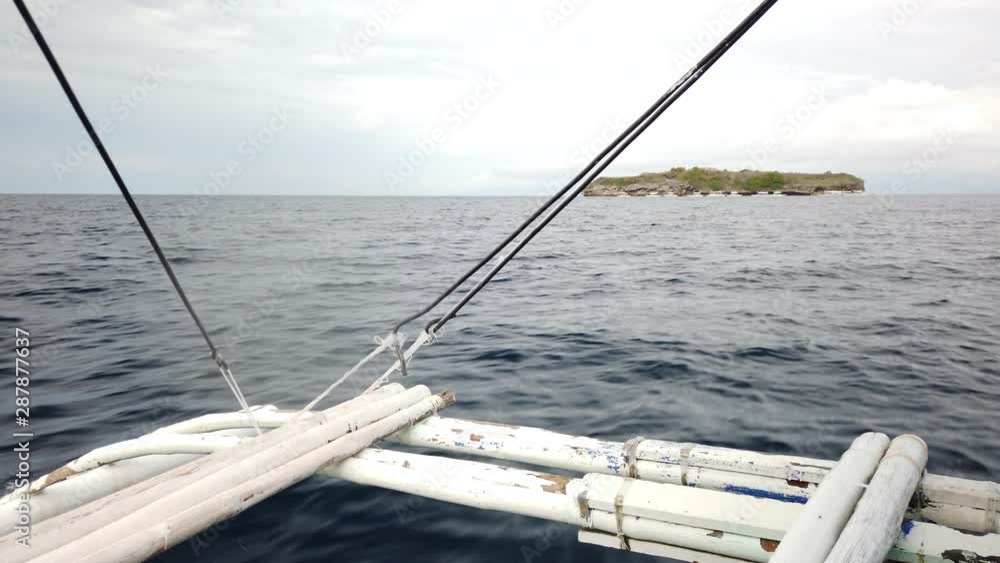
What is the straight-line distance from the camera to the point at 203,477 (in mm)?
3379

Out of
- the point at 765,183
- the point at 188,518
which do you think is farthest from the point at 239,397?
the point at 765,183

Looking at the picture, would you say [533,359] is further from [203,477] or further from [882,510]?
[882,510]

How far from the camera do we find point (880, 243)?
2816cm

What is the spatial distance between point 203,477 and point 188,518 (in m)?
0.41

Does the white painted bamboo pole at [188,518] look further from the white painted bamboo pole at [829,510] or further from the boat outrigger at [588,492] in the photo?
the white painted bamboo pole at [829,510]

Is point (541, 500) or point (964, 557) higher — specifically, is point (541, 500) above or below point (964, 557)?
above

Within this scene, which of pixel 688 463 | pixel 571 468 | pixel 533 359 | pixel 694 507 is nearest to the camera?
pixel 694 507

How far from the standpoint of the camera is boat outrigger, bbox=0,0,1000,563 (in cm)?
268

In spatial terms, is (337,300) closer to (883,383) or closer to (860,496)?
(883,383)

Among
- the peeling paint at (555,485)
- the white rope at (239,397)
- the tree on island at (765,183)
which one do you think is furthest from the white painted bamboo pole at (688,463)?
the tree on island at (765,183)

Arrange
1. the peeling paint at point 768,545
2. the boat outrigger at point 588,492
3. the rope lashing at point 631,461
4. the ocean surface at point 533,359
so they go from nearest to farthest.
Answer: the boat outrigger at point 588,492 → the peeling paint at point 768,545 → the rope lashing at point 631,461 → the ocean surface at point 533,359

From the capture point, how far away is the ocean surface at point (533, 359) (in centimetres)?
476

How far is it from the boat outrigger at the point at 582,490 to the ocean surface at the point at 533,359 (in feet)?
2.45

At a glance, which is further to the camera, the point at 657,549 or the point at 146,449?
the point at 146,449
